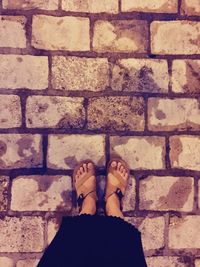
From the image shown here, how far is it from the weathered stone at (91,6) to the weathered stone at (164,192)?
1205mm

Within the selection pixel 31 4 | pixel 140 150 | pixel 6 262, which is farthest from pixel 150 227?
pixel 31 4

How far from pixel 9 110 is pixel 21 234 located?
860 millimetres

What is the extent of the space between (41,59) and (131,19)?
0.68m

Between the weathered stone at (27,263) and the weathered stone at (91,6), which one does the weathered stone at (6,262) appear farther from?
the weathered stone at (91,6)

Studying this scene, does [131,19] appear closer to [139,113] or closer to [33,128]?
[139,113]

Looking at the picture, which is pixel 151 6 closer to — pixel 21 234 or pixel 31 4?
pixel 31 4

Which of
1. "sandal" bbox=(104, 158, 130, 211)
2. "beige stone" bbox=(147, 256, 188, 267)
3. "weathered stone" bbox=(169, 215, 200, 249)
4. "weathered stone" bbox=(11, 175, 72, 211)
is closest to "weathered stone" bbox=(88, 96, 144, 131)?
"sandal" bbox=(104, 158, 130, 211)

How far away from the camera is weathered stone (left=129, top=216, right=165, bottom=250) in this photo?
2.51 metres

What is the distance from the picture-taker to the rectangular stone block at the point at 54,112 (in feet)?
8.00

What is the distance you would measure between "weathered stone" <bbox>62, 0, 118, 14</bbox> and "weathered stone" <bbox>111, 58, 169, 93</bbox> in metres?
0.37

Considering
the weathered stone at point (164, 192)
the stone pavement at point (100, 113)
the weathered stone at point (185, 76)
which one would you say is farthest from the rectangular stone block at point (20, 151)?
the weathered stone at point (185, 76)

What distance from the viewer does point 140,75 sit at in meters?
2.48

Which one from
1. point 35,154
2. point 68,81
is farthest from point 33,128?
point 68,81

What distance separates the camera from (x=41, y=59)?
2.44m
